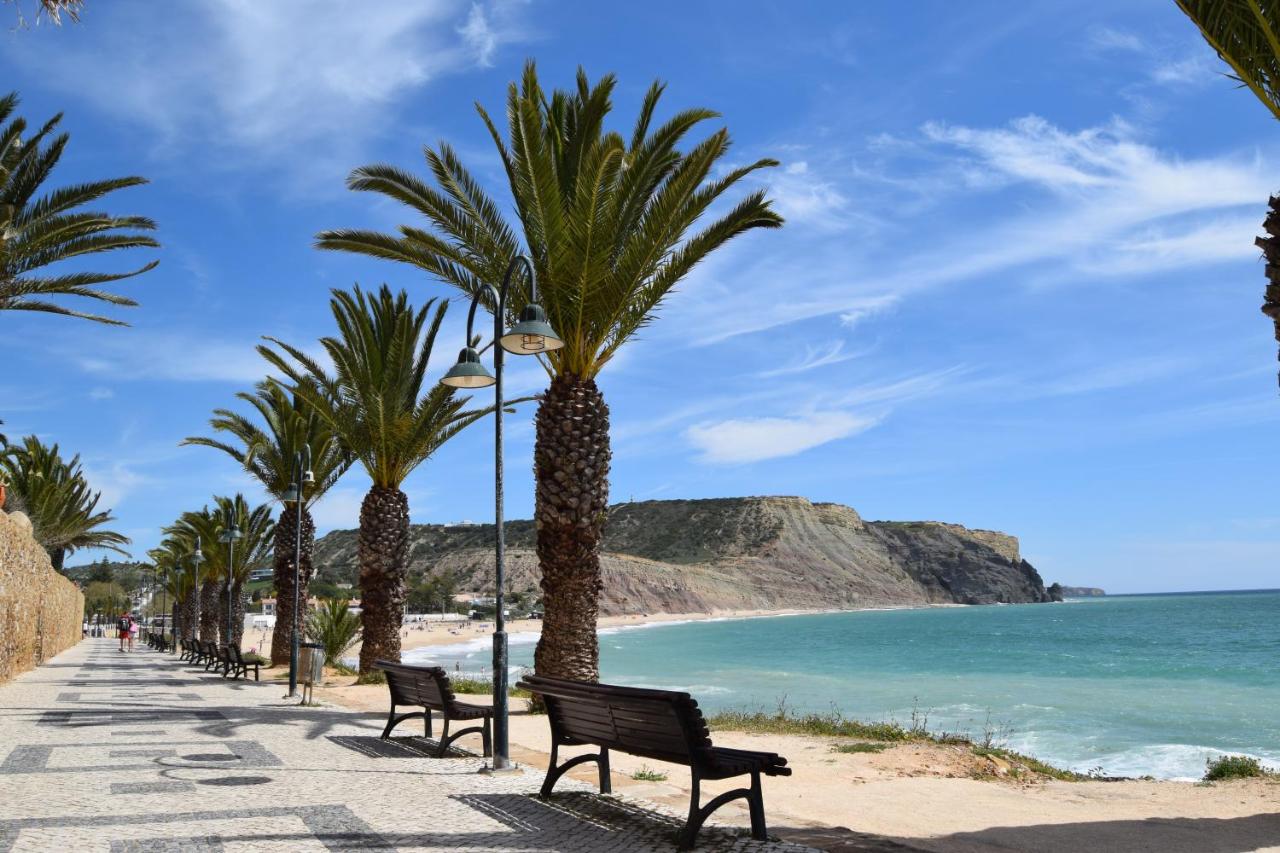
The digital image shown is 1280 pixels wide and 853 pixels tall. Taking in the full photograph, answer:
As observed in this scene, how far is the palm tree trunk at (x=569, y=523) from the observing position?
12.0 m

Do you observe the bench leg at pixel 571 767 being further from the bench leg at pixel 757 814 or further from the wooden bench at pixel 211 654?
the wooden bench at pixel 211 654

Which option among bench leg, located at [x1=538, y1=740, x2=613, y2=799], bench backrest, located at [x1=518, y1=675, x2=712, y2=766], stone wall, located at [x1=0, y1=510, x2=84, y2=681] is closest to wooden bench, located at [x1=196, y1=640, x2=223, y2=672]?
stone wall, located at [x1=0, y1=510, x2=84, y2=681]

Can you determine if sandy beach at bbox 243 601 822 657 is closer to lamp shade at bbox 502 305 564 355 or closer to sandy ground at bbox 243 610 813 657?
sandy ground at bbox 243 610 813 657

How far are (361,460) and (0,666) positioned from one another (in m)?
7.92

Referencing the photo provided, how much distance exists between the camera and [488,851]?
509 centimetres

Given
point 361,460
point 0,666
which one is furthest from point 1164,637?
point 0,666

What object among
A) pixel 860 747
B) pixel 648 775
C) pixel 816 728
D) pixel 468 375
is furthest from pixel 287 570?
pixel 648 775

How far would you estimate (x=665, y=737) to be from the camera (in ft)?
18.1

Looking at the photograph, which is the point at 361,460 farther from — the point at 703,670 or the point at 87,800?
the point at 703,670

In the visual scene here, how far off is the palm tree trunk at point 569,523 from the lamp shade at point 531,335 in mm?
3651

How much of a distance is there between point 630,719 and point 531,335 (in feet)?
11.7

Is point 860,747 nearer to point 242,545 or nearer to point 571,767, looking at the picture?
point 571,767

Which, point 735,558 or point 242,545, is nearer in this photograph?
point 242,545

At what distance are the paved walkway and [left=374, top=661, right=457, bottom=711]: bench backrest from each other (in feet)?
1.54
